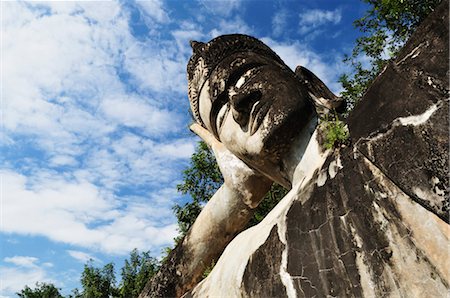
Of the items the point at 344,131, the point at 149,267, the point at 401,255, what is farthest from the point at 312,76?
the point at 149,267

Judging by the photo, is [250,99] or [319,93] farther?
[319,93]

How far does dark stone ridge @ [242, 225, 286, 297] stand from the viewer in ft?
8.07

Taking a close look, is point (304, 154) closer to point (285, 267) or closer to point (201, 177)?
point (285, 267)

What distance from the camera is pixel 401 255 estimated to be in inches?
80.1

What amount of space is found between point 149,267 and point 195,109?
12543 mm

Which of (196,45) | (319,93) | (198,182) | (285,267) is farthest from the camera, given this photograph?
(198,182)

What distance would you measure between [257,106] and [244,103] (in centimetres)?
11

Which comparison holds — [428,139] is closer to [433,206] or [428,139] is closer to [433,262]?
[433,206]

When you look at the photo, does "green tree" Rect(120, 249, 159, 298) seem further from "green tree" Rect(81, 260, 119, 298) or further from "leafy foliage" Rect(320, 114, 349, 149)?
"leafy foliage" Rect(320, 114, 349, 149)

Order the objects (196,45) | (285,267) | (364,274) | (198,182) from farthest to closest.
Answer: (198,182)
(196,45)
(285,267)
(364,274)

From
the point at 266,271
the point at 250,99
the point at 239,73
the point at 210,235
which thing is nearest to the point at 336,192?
the point at 266,271

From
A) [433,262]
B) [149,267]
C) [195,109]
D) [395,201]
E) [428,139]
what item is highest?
[149,267]

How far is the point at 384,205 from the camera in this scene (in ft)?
7.04

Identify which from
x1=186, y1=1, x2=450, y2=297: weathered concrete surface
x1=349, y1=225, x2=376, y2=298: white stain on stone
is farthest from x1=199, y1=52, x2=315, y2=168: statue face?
x1=349, y1=225, x2=376, y2=298: white stain on stone
